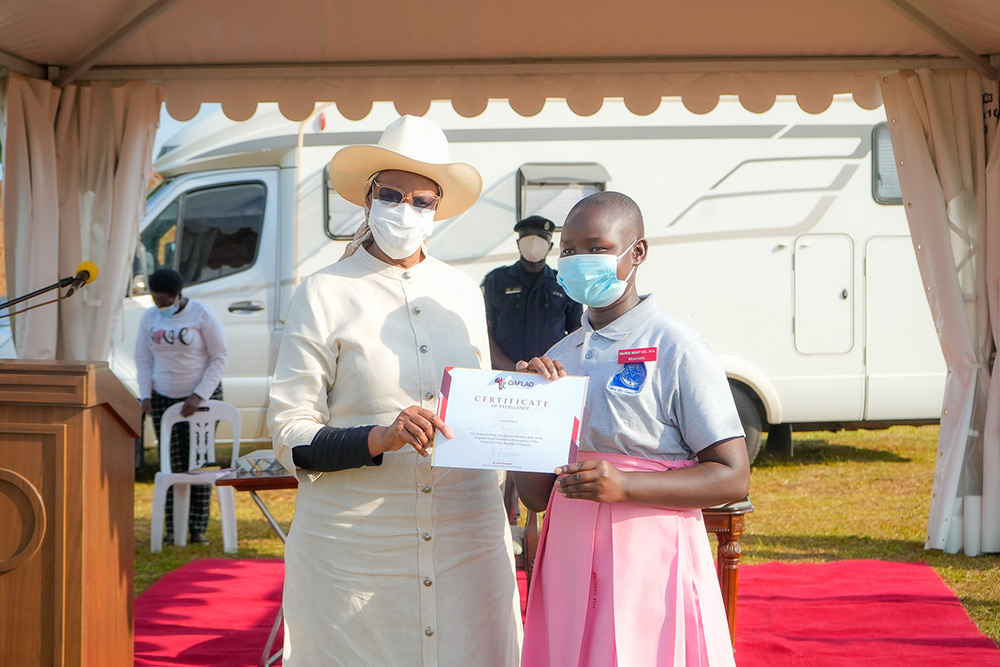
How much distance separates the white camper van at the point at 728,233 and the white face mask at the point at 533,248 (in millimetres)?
1851

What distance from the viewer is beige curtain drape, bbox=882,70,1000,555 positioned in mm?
5805

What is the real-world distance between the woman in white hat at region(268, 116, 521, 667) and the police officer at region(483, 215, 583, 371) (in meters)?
3.95

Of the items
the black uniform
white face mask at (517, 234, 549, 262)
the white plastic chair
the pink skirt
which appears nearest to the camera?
the pink skirt

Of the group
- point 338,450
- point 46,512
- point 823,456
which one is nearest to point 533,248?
point 46,512

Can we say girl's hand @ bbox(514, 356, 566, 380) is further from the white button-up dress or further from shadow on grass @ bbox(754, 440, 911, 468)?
shadow on grass @ bbox(754, 440, 911, 468)

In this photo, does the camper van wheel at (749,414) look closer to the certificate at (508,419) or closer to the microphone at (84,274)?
the microphone at (84,274)

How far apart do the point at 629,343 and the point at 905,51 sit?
433cm

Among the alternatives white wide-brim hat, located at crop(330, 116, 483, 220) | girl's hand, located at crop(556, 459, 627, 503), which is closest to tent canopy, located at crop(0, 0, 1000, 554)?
white wide-brim hat, located at crop(330, 116, 483, 220)

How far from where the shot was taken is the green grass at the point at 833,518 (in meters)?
5.99

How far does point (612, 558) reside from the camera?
2135 millimetres

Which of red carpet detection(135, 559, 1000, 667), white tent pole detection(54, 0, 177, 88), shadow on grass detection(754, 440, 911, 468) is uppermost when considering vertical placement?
white tent pole detection(54, 0, 177, 88)

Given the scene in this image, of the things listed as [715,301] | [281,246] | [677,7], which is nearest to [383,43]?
[677,7]

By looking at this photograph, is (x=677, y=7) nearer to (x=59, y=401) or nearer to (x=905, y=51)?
(x=905, y=51)

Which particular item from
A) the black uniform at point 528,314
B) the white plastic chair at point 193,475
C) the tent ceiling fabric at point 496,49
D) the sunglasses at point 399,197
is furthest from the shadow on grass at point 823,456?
the sunglasses at point 399,197
